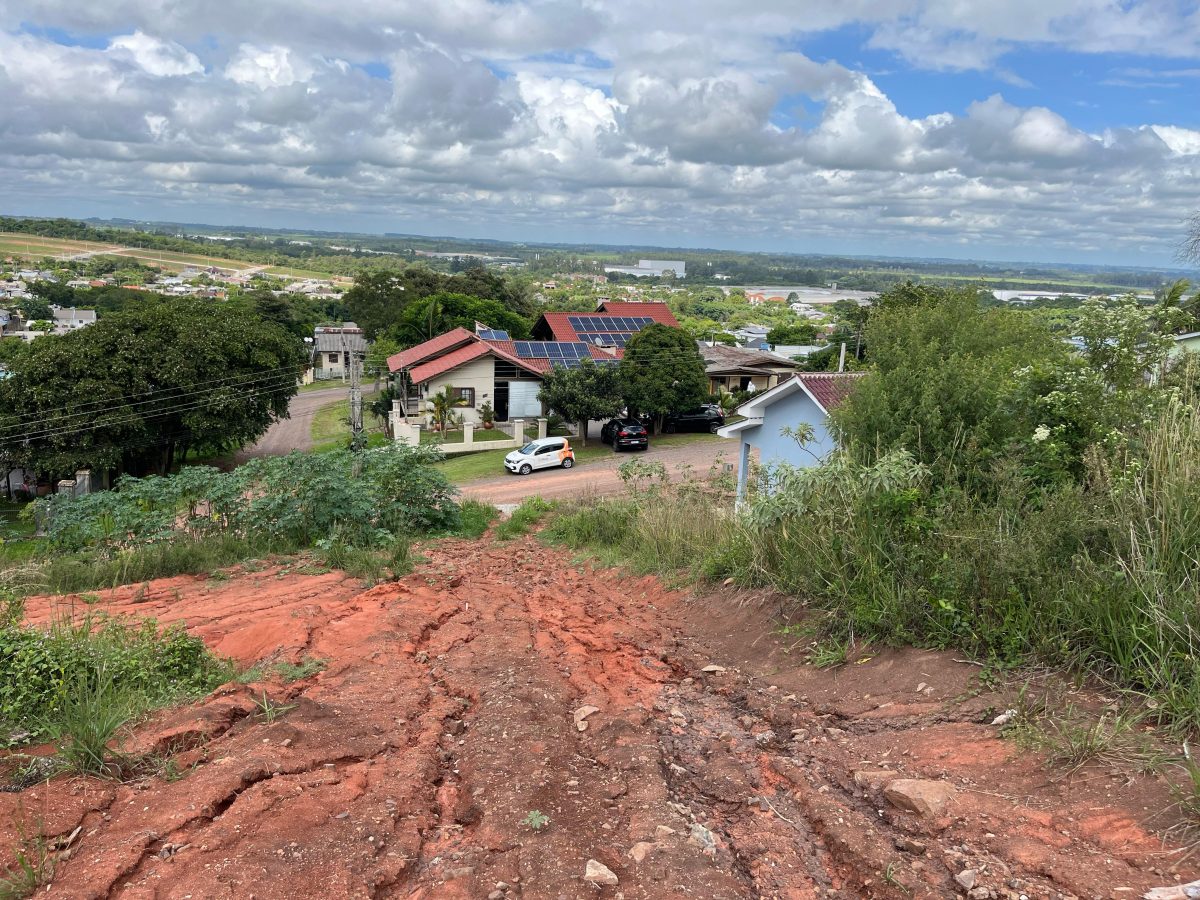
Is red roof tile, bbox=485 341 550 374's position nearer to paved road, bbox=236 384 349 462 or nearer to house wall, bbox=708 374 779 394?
paved road, bbox=236 384 349 462

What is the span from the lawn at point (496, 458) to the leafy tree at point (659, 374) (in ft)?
5.18

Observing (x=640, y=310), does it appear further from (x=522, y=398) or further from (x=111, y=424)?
(x=111, y=424)

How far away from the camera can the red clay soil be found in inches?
134

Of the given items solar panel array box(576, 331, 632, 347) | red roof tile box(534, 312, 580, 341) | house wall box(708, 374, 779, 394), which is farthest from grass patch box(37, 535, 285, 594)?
red roof tile box(534, 312, 580, 341)

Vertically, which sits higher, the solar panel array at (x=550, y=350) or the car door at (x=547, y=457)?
the solar panel array at (x=550, y=350)

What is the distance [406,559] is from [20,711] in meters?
6.45

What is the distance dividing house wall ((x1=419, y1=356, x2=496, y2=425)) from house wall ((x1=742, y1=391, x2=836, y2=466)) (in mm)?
20418

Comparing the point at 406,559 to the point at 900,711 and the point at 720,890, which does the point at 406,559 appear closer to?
the point at 900,711

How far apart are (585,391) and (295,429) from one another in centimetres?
1956

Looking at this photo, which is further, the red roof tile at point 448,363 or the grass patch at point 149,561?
the red roof tile at point 448,363

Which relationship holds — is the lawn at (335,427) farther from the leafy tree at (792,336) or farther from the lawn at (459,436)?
the leafy tree at (792,336)

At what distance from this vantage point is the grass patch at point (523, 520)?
1577cm

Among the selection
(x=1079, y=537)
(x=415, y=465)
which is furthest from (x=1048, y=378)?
(x=415, y=465)

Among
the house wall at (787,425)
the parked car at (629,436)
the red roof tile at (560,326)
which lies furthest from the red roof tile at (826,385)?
the red roof tile at (560,326)
